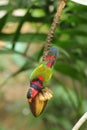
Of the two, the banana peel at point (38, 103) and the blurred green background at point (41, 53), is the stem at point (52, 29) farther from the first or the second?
the blurred green background at point (41, 53)

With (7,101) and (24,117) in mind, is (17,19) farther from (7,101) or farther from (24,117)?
(7,101)

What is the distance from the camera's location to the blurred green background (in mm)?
807

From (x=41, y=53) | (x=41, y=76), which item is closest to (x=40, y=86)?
(x=41, y=76)

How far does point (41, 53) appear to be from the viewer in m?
0.83

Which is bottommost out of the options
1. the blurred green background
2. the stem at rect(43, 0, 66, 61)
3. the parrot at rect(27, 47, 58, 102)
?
the blurred green background

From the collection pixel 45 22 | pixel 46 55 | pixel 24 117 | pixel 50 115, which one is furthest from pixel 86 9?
pixel 24 117

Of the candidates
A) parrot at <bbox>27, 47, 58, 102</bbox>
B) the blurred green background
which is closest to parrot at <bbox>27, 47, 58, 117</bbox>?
parrot at <bbox>27, 47, 58, 102</bbox>

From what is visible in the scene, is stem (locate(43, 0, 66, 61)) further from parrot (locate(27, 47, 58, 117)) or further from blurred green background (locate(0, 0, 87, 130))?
blurred green background (locate(0, 0, 87, 130))

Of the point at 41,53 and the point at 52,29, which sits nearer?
the point at 52,29

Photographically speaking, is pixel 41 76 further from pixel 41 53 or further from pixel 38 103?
pixel 41 53

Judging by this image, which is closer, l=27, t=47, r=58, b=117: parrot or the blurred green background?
l=27, t=47, r=58, b=117: parrot

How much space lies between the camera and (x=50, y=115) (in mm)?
1443

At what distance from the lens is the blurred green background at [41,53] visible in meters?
0.81

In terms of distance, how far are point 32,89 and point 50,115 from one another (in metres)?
1.21
